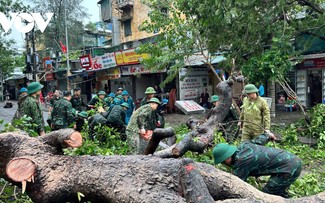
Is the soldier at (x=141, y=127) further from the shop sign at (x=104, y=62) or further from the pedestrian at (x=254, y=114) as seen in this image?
the shop sign at (x=104, y=62)

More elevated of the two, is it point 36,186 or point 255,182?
point 36,186

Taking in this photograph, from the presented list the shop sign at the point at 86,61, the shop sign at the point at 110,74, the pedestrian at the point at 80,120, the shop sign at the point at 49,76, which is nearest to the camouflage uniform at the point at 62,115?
the pedestrian at the point at 80,120

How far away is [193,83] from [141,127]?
1156cm

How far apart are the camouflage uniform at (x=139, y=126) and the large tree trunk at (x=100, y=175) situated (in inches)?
83.0

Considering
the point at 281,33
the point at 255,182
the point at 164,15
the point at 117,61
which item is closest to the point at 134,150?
the point at 255,182

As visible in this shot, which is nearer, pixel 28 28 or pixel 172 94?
pixel 28 28

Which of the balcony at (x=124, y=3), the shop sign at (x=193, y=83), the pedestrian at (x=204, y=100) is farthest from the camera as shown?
the balcony at (x=124, y=3)

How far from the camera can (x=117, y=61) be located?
19625mm

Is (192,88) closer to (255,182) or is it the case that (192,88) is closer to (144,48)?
(144,48)

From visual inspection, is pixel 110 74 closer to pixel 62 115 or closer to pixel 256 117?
pixel 62 115

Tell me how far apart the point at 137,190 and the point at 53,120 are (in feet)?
15.4

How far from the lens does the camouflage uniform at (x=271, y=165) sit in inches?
139

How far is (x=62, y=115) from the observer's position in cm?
684

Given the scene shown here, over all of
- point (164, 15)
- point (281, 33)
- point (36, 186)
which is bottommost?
point (36, 186)
